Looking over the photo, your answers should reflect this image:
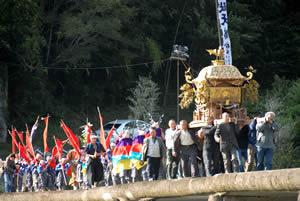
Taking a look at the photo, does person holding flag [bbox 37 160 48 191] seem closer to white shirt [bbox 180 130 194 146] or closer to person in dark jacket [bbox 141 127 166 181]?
person in dark jacket [bbox 141 127 166 181]

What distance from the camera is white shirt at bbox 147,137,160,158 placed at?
18.9 metres

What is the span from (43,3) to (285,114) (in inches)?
675

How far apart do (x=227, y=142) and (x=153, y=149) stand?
2326mm

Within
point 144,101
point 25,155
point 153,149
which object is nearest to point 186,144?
point 153,149

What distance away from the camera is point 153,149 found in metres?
18.9

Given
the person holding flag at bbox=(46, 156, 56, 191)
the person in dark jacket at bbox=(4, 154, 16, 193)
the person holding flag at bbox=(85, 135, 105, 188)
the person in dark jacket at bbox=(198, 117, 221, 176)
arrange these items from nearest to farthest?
1. the person in dark jacket at bbox=(198, 117, 221, 176)
2. the person holding flag at bbox=(85, 135, 105, 188)
3. the person holding flag at bbox=(46, 156, 56, 191)
4. the person in dark jacket at bbox=(4, 154, 16, 193)

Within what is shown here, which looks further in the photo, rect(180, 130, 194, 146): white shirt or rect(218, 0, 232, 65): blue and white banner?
rect(218, 0, 232, 65): blue and white banner

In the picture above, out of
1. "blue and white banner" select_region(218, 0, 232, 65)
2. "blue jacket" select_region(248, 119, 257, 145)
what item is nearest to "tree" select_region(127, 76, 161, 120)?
"blue and white banner" select_region(218, 0, 232, 65)

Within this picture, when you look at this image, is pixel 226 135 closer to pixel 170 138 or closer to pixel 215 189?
pixel 170 138

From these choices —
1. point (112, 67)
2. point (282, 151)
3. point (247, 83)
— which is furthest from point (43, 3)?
point (247, 83)

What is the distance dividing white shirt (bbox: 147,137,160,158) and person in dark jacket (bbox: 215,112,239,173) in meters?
2.05

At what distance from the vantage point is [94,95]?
1980 inches

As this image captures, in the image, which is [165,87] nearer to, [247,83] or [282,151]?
[282,151]

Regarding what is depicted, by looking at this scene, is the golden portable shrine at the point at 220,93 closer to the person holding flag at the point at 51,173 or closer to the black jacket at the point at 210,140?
the person holding flag at the point at 51,173
